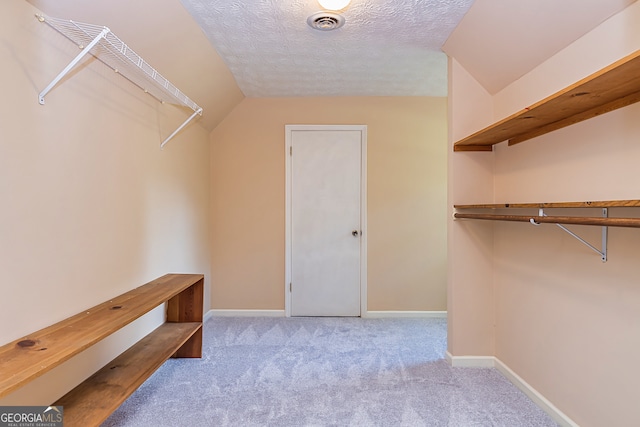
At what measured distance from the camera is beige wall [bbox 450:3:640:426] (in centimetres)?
143

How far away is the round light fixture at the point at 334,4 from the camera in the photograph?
6.25 feet

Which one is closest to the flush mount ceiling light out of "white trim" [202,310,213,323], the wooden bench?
the wooden bench

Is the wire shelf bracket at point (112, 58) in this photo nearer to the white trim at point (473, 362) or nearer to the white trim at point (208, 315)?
the white trim at point (208, 315)

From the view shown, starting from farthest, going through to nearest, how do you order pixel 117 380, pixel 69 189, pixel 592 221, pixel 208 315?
pixel 208 315
pixel 117 380
pixel 69 189
pixel 592 221

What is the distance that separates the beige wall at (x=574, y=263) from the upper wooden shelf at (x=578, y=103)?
5 centimetres

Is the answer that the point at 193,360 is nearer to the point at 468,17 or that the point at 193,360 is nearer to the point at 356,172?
the point at 356,172

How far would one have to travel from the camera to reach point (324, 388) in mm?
2152

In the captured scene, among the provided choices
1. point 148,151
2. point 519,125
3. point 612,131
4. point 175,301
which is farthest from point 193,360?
point 612,131

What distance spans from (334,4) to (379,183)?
2.00 metres

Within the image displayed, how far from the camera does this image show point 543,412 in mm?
1897

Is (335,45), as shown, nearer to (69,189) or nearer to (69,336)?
(69,189)

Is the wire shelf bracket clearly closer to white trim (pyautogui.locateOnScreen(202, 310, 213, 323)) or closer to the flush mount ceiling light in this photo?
the flush mount ceiling light

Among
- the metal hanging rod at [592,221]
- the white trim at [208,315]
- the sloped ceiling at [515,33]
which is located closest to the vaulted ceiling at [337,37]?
the sloped ceiling at [515,33]

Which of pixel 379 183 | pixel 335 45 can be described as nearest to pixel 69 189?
pixel 335 45
